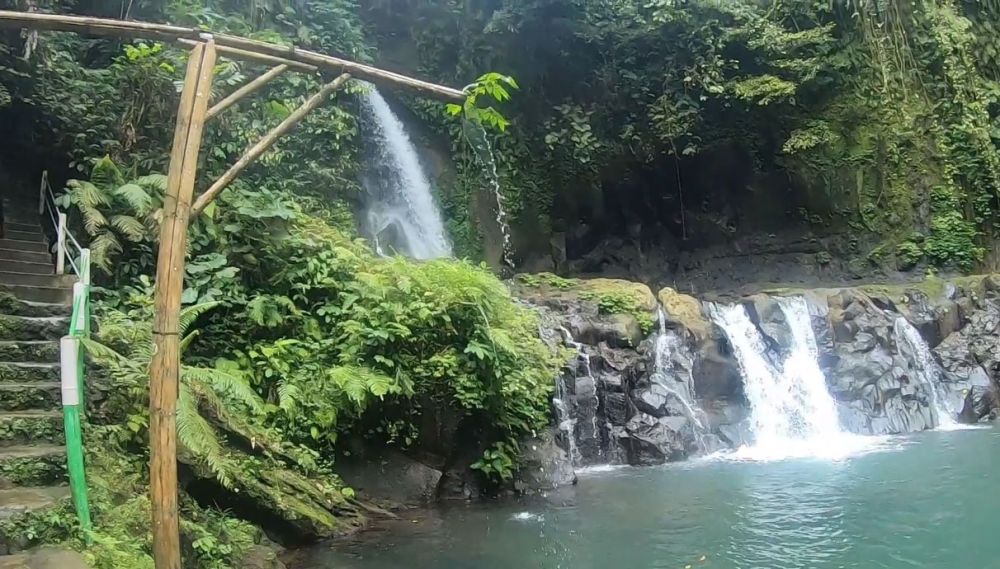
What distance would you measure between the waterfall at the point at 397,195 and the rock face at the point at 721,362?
9.27ft

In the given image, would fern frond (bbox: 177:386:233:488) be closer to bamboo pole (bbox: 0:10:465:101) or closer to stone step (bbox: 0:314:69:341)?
stone step (bbox: 0:314:69:341)

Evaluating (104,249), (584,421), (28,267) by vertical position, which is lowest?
(584,421)

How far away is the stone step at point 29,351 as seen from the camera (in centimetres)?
584

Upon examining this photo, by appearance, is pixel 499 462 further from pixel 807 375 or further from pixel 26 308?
pixel 807 375

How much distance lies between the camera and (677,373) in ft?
Answer: 38.7

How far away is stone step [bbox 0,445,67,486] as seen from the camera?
15.7ft

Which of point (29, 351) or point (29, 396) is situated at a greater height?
point (29, 351)

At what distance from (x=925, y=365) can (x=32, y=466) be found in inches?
528

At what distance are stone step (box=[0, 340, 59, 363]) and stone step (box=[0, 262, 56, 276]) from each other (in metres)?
2.31

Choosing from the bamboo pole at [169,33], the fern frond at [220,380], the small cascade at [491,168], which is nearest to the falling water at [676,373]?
the small cascade at [491,168]

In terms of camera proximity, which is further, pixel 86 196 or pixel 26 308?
pixel 86 196

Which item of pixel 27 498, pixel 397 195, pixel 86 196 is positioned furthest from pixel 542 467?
pixel 397 195

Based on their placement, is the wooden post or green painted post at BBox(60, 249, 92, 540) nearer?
the wooden post

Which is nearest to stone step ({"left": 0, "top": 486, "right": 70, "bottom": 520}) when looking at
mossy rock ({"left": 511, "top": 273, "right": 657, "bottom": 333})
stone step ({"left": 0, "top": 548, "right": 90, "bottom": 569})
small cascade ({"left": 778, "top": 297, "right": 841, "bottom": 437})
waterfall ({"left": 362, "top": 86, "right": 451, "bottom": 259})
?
stone step ({"left": 0, "top": 548, "right": 90, "bottom": 569})
